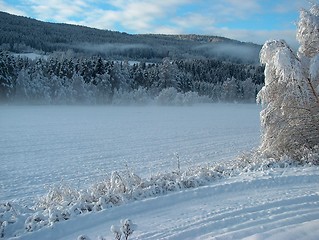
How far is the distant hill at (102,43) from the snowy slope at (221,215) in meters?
110

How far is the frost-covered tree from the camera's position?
13930 millimetres

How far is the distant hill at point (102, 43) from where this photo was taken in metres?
127

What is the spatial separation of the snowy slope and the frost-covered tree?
479 centimetres

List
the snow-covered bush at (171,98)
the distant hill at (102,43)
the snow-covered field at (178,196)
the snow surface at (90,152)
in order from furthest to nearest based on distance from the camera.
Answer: the distant hill at (102,43), the snow-covered bush at (171,98), the snow surface at (90,152), the snow-covered field at (178,196)

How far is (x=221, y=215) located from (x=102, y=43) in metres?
148

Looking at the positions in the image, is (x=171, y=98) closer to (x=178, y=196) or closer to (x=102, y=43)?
(x=178, y=196)

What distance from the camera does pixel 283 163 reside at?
12.2 meters

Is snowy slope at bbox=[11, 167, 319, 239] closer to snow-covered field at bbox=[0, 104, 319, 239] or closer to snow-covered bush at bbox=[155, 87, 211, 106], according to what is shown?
snow-covered field at bbox=[0, 104, 319, 239]

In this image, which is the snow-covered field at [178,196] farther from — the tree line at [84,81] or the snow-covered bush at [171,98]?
the snow-covered bush at [171,98]

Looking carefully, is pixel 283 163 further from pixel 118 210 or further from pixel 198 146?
pixel 198 146

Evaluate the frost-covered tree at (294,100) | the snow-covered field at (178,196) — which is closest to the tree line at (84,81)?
the snow-covered field at (178,196)

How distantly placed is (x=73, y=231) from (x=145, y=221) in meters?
1.38

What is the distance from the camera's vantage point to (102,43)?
149 m

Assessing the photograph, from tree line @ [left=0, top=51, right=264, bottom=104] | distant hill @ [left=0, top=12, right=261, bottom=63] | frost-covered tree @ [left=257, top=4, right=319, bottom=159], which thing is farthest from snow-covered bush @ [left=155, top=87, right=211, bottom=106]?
distant hill @ [left=0, top=12, right=261, bottom=63]
